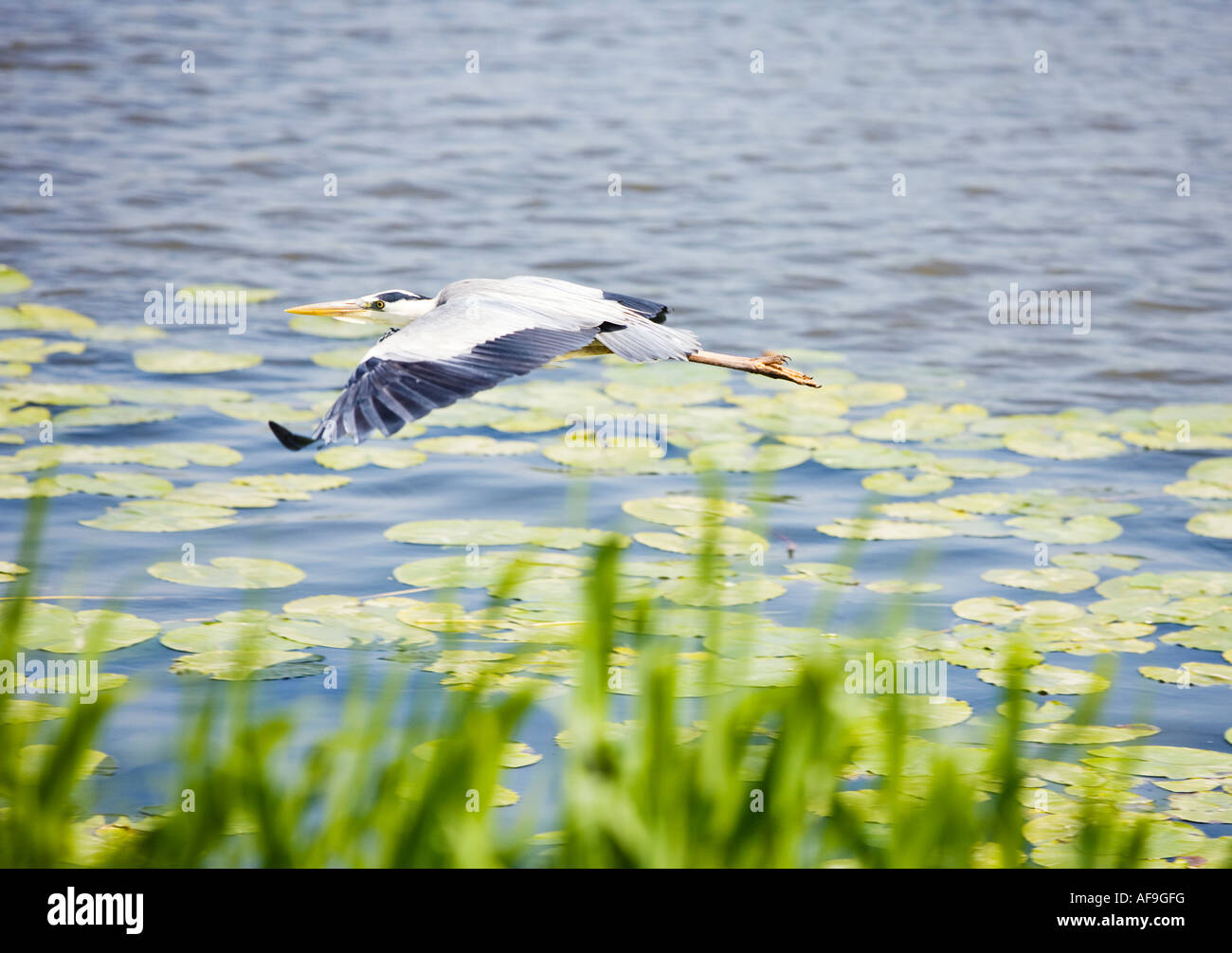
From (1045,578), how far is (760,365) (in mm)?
1911

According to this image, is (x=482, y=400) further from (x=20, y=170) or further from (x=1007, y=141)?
(x=1007, y=141)

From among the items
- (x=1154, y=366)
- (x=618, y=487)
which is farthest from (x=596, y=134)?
(x=618, y=487)

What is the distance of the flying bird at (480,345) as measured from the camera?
94.9 inches

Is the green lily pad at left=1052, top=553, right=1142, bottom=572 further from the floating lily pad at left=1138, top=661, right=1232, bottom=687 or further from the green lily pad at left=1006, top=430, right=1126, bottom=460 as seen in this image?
the green lily pad at left=1006, top=430, right=1126, bottom=460

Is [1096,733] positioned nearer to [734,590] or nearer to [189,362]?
[734,590]

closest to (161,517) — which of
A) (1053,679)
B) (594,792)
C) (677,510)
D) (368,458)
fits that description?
(368,458)

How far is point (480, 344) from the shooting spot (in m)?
2.63

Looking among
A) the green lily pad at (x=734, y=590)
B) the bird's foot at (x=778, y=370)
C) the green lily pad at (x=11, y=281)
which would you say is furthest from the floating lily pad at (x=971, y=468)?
the green lily pad at (x=11, y=281)

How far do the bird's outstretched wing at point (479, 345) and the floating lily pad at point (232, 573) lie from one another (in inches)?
72.8

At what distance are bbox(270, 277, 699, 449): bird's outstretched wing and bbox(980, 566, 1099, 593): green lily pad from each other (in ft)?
7.42

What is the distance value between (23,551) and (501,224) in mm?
7507

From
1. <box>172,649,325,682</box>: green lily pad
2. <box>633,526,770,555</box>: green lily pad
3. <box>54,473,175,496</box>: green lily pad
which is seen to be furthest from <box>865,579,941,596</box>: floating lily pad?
<box>54,473,175,496</box>: green lily pad

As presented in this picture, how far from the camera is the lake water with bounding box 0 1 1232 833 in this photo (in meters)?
5.19

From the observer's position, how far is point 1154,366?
7660 mm
